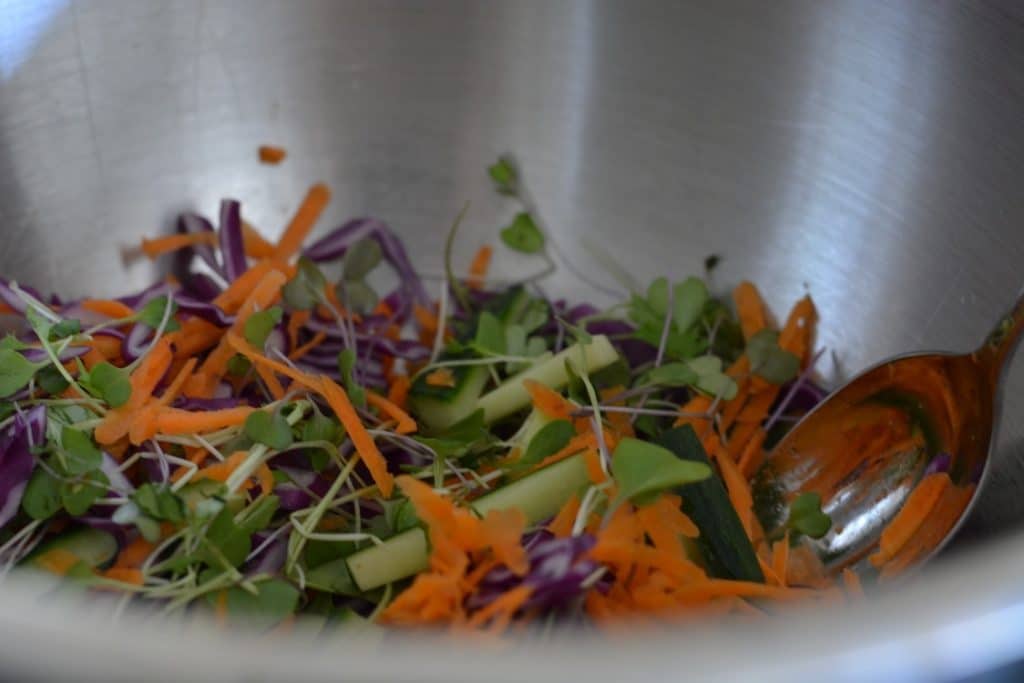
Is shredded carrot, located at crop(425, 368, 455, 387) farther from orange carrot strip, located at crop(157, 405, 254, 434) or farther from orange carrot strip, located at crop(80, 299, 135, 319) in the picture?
orange carrot strip, located at crop(80, 299, 135, 319)

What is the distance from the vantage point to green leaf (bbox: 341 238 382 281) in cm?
164

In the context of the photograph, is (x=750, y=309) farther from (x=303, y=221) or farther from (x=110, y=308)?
(x=110, y=308)

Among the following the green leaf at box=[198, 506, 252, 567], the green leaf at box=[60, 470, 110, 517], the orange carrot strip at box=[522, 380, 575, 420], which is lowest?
the green leaf at box=[198, 506, 252, 567]

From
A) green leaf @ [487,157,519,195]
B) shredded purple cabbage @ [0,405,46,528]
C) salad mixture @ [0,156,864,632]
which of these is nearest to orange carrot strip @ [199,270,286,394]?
salad mixture @ [0,156,864,632]

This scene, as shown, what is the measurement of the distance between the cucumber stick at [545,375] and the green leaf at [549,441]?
12 centimetres

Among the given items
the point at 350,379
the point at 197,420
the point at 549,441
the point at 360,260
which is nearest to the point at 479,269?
the point at 360,260

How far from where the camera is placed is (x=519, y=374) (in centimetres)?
143

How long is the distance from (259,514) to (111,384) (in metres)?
0.23

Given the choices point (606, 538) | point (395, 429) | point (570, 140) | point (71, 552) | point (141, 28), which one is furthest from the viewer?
point (570, 140)

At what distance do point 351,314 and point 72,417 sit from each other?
478mm

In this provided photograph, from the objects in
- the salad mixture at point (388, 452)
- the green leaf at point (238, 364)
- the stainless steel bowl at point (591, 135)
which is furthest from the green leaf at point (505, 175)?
the green leaf at point (238, 364)

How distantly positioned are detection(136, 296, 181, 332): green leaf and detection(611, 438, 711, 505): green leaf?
593 mm

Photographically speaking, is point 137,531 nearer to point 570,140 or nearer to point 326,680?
point 326,680

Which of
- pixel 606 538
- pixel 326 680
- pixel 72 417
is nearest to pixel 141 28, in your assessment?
pixel 72 417
